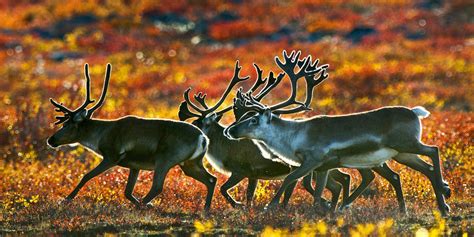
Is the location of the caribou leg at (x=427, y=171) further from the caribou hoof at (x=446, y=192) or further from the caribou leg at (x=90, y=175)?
the caribou leg at (x=90, y=175)

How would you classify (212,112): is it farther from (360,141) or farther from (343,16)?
(343,16)

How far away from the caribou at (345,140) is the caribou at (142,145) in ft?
1.79

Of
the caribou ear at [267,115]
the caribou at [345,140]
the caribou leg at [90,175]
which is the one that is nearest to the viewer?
the caribou at [345,140]

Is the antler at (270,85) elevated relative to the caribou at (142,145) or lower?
elevated

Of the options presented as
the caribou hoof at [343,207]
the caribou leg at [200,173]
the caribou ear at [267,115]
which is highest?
the caribou ear at [267,115]

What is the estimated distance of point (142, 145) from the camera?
36.1 feet

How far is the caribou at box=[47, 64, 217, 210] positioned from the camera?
10.8 m

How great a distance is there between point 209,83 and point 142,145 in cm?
1539

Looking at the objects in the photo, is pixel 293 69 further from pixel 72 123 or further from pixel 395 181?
pixel 72 123

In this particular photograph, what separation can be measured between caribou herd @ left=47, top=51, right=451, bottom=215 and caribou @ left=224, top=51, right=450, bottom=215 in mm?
11

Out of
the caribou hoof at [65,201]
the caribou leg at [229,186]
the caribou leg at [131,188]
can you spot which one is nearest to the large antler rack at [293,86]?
the caribou leg at [229,186]

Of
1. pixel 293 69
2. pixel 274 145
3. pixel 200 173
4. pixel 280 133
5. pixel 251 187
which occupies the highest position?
pixel 293 69

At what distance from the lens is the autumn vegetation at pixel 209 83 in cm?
1016

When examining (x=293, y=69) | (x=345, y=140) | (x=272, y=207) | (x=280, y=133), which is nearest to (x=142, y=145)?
(x=280, y=133)
